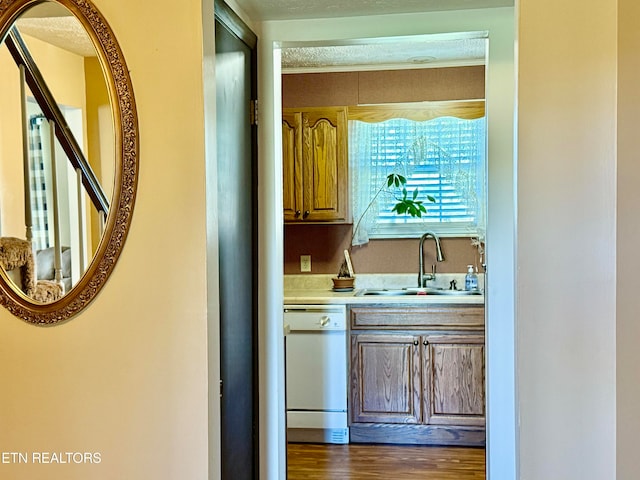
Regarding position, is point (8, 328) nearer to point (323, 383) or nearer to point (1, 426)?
point (1, 426)

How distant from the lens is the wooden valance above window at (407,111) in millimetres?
3986

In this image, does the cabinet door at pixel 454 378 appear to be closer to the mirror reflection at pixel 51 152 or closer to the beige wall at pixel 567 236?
the beige wall at pixel 567 236

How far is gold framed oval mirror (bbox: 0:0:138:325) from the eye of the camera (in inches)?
66.9

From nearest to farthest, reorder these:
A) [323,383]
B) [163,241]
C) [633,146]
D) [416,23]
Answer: [633,146]
[163,241]
[416,23]
[323,383]

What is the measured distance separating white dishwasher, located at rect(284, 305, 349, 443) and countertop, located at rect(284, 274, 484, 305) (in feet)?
0.17

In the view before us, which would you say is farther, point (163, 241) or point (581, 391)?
point (163, 241)

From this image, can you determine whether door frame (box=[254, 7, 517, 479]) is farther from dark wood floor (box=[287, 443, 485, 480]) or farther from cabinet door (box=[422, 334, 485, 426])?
cabinet door (box=[422, 334, 485, 426])

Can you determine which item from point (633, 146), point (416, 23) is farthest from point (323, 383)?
point (633, 146)

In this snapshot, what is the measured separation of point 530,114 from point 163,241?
1127mm

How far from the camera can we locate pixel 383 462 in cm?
337

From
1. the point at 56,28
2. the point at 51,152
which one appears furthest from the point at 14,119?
the point at 56,28

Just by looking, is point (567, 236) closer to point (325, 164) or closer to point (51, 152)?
point (51, 152)

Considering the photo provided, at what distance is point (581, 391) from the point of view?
5.24 feet

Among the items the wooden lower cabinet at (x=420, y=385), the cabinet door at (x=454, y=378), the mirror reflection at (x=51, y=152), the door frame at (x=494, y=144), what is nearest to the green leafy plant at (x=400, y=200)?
the wooden lower cabinet at (x=420, y=385)
